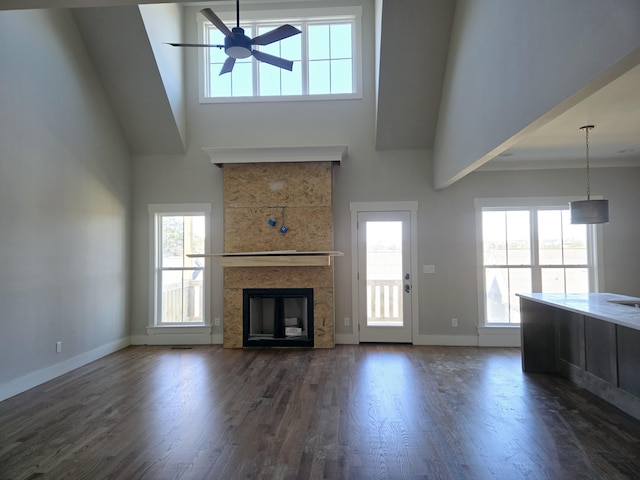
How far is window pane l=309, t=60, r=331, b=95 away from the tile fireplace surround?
1178 mm

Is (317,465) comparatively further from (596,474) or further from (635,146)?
(635,146)

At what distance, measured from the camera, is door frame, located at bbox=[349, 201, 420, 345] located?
20.0 feet

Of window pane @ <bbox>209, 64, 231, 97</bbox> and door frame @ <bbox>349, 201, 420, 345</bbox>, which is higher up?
window pane @ <bbox>209, 64, 231, 97</bbox>

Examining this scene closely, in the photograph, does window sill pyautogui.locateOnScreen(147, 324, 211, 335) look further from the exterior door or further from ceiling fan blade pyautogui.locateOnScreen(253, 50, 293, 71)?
ceiling fan blade pyautogui.locateOnScreen(253, 50, 293, 71)

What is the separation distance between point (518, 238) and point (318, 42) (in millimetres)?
4438

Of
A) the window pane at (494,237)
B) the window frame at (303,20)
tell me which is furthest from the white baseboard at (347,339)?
the window frame at (303,20)

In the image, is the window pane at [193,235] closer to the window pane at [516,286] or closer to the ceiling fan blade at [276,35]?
the ceiling fan blade at [276,35]

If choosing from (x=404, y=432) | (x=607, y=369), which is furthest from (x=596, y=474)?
(x=607, y=369)

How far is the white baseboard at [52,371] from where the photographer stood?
13.1 feet

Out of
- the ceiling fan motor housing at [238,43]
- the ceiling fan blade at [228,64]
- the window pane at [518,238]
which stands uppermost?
the ceiling fan blade at [228,64]

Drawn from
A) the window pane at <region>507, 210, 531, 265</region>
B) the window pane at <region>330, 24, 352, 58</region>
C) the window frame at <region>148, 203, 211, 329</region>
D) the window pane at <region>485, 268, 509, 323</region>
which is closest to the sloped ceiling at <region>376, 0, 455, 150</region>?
the window pane at <region>330, 24, 352, 58</region>

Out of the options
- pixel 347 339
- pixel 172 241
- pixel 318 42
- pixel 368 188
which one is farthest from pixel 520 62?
pixel 172 241

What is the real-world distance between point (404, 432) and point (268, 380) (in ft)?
5.96

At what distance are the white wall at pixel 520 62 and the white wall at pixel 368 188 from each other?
1.13 metres
